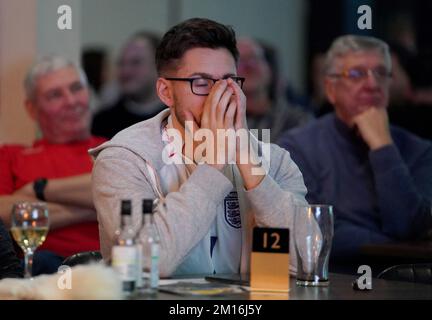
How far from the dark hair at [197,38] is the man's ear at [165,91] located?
0.07m

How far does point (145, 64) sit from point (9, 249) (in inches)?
181

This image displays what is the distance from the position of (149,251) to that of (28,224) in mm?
367

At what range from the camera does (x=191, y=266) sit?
2.92 meters

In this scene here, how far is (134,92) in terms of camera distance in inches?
286

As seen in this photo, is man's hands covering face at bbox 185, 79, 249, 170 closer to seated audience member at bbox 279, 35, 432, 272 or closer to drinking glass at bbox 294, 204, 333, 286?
drinking glass at bbox 294, 204, 333, 286

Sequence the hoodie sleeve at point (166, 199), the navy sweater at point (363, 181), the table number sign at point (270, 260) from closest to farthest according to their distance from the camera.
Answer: the table number sign at point (270, 260) < the hoodie sleeve at point (166, 199) < the navy sweater at point (363, 181)

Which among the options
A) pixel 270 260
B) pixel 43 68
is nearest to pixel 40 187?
pixel 43 68

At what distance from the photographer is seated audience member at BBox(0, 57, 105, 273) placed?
14.3ft

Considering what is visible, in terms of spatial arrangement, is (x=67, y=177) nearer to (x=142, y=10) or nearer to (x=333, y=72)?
(x=333, y=72)

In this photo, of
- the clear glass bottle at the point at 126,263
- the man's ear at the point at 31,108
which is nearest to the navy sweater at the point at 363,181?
the man's ear at the point at 31,108

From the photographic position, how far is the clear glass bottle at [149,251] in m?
2.30

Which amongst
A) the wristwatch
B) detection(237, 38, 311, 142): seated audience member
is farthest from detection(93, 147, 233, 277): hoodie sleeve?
detection(237, 38, 311, 142): seated audience member

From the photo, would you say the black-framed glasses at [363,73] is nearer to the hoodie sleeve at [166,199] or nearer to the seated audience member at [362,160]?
the seated audience member at [362,160]

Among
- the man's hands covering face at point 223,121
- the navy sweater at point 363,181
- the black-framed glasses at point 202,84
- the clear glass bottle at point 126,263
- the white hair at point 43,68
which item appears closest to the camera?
the clear glass bottle at point 126,263
